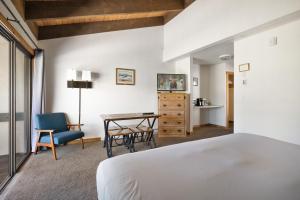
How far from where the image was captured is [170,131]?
14.6ft

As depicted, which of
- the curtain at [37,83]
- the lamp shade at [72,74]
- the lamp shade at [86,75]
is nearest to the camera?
the curtain at [37,83]

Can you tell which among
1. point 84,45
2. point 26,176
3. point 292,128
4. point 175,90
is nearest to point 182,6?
point 175,90

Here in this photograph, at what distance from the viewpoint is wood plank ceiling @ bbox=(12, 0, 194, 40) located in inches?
107

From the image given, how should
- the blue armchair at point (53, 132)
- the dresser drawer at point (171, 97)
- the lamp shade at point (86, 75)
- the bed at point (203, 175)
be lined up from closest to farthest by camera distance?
the bed at point (203, 175)
the blue armchair at point (53, 132)
the lamp shade at point (86, 75)
the dresser drawer at point (171, 97)

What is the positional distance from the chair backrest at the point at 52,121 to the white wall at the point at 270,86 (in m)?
3.65

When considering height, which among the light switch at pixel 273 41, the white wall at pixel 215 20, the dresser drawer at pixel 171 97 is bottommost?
the dresser drawer at pixel 171 97

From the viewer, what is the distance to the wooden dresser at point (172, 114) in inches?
174

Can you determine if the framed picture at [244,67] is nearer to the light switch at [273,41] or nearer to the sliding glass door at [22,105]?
the light switch at [273,41]

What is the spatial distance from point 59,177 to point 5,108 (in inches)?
49.6

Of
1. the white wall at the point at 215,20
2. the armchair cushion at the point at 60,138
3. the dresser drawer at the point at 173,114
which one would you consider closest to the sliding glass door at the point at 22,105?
the armchair cushion at the point at 60,138

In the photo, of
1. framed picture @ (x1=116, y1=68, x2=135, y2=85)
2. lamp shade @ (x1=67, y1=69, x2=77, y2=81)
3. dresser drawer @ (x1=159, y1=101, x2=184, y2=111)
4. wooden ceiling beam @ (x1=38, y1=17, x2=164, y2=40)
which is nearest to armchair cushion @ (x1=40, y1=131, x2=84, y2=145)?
lamp shade @ (x1=67, y1=69, x2=77, y2=81)

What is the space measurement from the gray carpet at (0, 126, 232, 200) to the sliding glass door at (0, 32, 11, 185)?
0.84 feet

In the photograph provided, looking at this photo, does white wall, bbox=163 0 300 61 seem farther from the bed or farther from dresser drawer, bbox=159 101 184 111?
the bed

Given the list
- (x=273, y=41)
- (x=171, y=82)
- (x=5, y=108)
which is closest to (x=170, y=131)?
(x=171, y=82)
